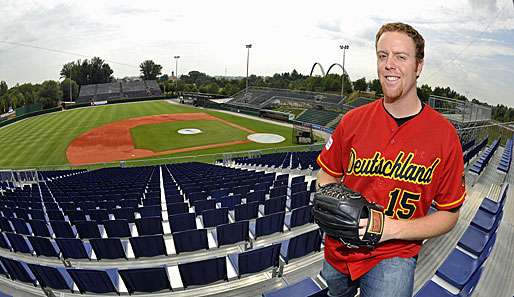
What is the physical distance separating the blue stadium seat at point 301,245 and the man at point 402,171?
307 cm

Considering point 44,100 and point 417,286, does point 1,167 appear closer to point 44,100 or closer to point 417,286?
point 417,286

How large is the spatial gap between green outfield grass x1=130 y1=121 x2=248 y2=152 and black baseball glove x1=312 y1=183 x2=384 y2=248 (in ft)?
95.9

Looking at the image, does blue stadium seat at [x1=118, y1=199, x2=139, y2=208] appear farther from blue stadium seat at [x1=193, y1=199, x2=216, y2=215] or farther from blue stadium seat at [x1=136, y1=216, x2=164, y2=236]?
blue stadium seat at [x1=136, y1=216, x2=164, y2=236]

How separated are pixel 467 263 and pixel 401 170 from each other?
2.18 m

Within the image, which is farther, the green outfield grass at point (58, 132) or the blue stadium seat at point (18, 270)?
the green outfield grass at point (58, 132)

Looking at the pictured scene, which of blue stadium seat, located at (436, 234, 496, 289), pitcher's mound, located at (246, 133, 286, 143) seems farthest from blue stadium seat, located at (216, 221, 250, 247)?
pitcher's mound, located at (246, 133, 286, 143)

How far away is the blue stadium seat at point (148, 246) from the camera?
223 inches

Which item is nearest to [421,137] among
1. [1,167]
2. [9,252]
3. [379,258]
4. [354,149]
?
[354,149]

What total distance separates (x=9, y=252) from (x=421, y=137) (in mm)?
8652

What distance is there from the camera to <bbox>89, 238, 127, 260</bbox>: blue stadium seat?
18.6 ft

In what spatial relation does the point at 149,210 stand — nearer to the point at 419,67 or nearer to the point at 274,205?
the point at 274,205

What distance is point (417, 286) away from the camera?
165 inches

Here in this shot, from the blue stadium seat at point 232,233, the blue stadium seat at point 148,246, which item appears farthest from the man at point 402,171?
the blue stadium seat at point 148,246

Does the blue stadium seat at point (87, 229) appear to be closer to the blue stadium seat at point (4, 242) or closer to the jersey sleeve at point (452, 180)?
the blue stadium seat at point (4, 242)
